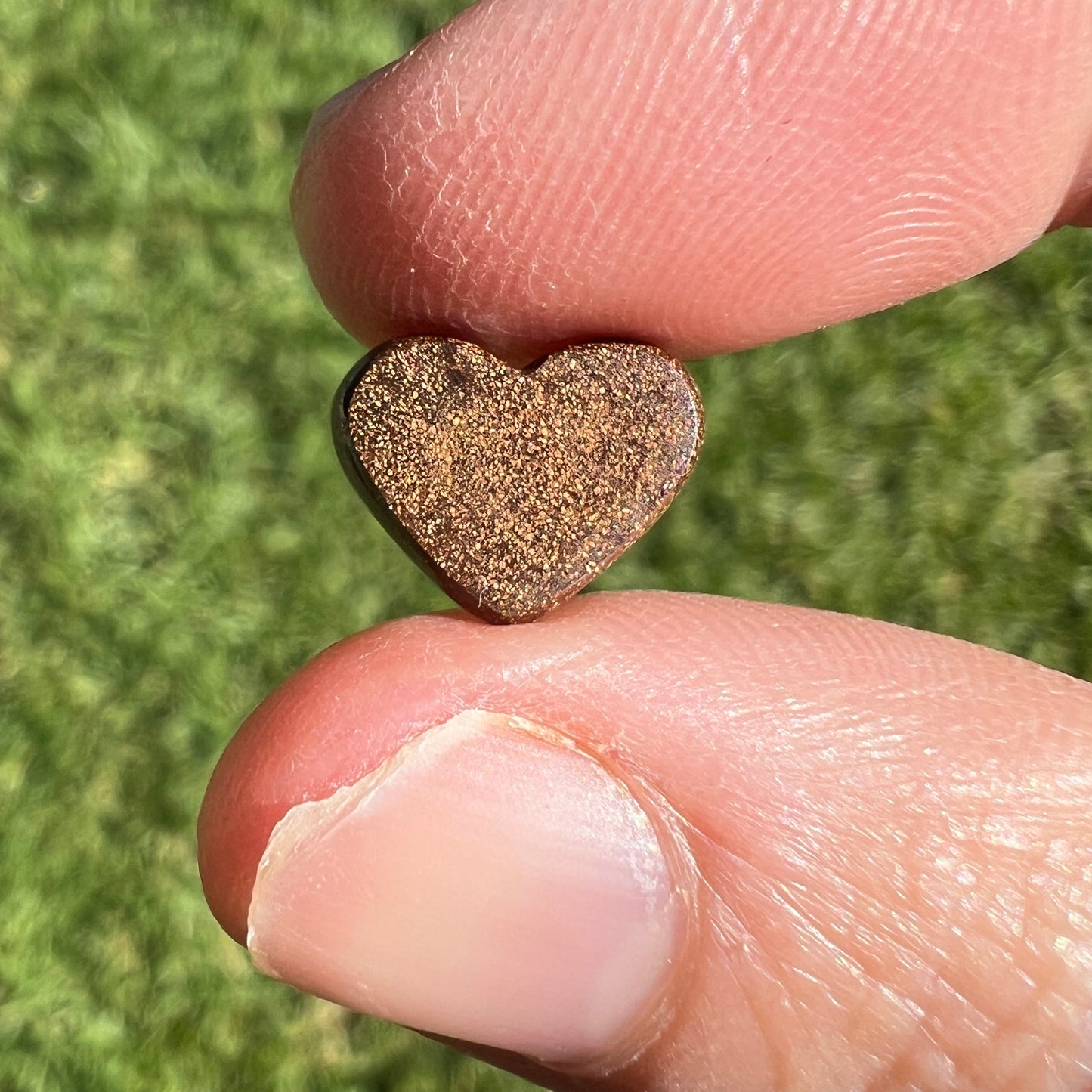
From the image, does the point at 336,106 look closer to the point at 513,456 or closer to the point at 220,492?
the point at 513,456

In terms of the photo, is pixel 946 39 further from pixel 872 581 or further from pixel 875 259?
pixel 872 581

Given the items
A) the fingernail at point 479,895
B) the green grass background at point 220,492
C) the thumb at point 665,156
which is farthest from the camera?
the green grass background at point 220,492

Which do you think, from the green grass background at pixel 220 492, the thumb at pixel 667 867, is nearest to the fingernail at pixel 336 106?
the thumb at pixel 667 867

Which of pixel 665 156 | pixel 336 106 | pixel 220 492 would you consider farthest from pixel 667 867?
pixel 220 492

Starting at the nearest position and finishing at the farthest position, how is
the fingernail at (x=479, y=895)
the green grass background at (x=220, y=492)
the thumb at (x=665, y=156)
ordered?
1. the fingernail at (x=479, y=895)
2. the thumb at (x=665, y=156)
3. the green grass background at (x=220, y=492)

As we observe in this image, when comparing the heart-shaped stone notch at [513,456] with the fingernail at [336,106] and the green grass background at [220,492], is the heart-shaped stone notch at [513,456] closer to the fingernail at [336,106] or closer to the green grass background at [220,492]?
the fingernail at [336,106]

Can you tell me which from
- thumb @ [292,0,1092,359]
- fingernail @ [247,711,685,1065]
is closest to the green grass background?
thumb @ [292,0,1092,359]

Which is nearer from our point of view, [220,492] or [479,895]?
[479,895]
